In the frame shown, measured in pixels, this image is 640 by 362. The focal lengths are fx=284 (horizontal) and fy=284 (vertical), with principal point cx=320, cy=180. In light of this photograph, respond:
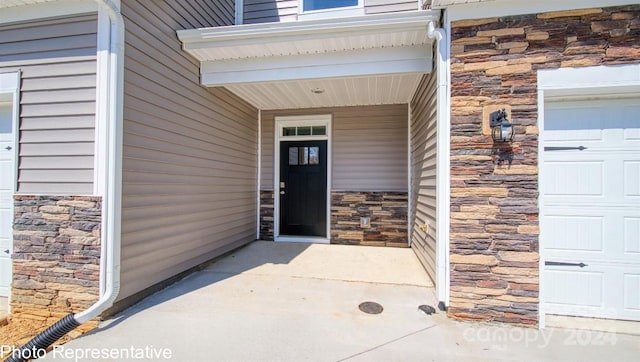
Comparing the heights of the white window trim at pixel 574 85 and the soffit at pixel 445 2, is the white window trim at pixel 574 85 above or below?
below

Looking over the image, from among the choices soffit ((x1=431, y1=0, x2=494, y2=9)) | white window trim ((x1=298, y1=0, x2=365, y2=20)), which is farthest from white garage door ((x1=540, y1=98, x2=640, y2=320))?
white window trim ((x1=298, y1=0, x2=365, y2=20))

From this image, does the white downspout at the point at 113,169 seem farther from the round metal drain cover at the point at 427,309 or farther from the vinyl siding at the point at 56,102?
the round metal drain cover at the point at 427,309

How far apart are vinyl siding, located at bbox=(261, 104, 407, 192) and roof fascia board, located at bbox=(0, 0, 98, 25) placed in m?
3.17

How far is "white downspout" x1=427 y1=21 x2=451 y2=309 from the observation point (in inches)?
99.5

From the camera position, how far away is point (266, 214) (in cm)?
516

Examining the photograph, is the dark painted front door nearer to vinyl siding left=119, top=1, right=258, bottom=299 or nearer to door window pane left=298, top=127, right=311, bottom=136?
door window pane left=298, top=127, right=311, bottom=136

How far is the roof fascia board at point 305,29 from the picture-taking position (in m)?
2.79

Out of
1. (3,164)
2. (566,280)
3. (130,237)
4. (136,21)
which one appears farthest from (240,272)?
(566,280)

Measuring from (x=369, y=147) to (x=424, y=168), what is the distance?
156 cm

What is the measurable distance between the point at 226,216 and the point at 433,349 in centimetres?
312

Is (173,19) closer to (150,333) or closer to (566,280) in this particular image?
(150,333)

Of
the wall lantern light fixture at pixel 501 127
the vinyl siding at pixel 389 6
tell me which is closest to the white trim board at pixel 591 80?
the wall lantern light fixture at pixel 501 127

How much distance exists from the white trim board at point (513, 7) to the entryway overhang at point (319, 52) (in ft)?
0.79

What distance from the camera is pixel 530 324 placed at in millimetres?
2354
